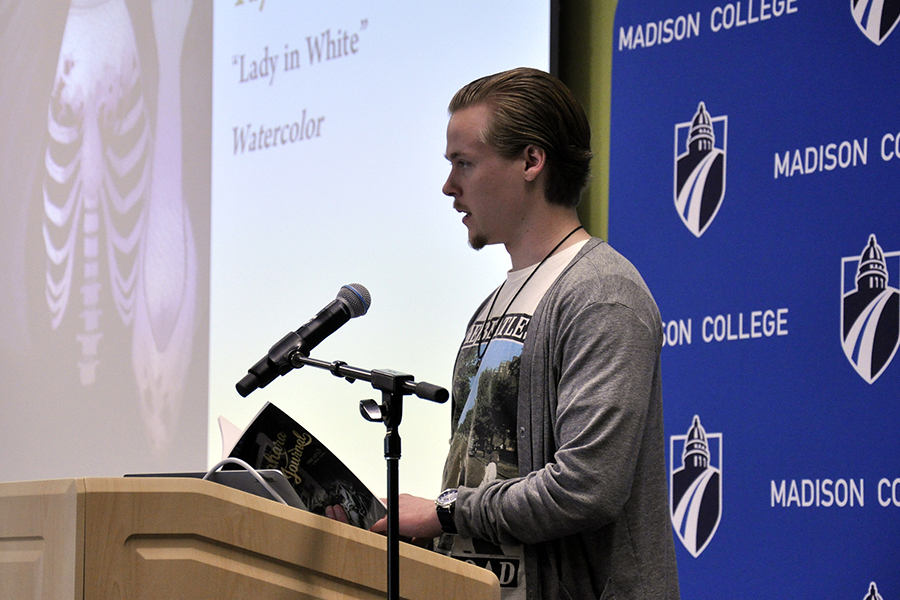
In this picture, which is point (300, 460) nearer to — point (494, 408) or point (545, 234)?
point (494, 408)

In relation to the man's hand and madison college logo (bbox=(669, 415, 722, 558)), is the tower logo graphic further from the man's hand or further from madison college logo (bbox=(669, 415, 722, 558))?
the man's hand

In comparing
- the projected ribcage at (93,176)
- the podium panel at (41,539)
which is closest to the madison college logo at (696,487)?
the podium panel at (41,539)

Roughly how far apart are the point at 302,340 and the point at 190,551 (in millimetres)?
324

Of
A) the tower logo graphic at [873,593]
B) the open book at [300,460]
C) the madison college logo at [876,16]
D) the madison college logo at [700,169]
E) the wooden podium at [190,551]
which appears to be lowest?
the tower logo graphic at [873,593]

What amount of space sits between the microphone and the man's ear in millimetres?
404

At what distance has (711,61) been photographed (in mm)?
2428

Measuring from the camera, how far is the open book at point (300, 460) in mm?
1331

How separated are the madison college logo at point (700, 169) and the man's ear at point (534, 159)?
92 cm

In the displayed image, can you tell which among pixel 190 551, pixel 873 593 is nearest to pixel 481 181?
pixel 190 551

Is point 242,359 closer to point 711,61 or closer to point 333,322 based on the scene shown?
point 711,61

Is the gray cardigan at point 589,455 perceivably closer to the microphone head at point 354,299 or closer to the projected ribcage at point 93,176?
the microphone head at point 354,299

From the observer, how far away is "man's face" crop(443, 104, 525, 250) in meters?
1.64

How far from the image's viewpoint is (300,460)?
53.2 inches

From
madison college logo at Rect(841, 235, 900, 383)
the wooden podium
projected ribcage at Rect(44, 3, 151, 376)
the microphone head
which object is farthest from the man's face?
projected ribcage at Rect(44, 3, 151, 376)
